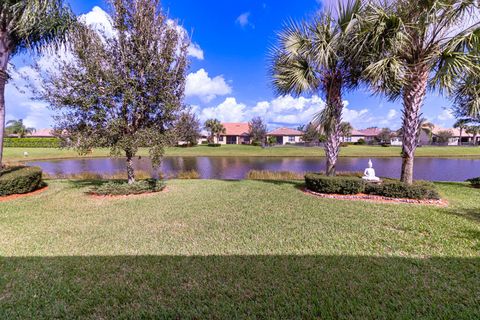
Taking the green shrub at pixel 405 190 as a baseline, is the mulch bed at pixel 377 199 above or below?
below

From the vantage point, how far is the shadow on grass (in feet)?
8.23

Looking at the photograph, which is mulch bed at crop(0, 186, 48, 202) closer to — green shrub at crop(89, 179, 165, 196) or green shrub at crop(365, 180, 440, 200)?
green shrub at crop(89, 179, 165, 196)

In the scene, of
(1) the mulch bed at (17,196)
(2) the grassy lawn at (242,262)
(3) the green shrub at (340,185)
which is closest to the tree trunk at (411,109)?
(3) the green shrub at (340,185)

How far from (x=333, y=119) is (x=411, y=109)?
2.34 m

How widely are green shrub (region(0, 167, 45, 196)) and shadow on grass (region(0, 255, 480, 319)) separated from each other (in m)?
5.75

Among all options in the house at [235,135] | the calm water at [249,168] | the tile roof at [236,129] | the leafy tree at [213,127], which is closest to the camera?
the calm water at [249,168]

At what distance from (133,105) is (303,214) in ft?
20.8

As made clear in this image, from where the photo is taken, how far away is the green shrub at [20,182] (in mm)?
7664

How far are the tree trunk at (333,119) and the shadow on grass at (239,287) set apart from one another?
5478 millimetres

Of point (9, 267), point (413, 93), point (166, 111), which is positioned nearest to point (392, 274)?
point (9, 267)

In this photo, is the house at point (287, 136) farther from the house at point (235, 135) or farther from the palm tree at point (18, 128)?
the palm tree at point (18, 128)

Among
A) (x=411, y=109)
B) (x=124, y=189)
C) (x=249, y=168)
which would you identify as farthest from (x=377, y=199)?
(x=249, y=168)

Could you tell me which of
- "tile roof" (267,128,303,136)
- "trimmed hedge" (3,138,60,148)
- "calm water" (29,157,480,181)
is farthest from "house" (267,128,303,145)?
"trimmed hedge" (3,138,60,148)

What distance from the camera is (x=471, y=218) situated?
18.2 ft
